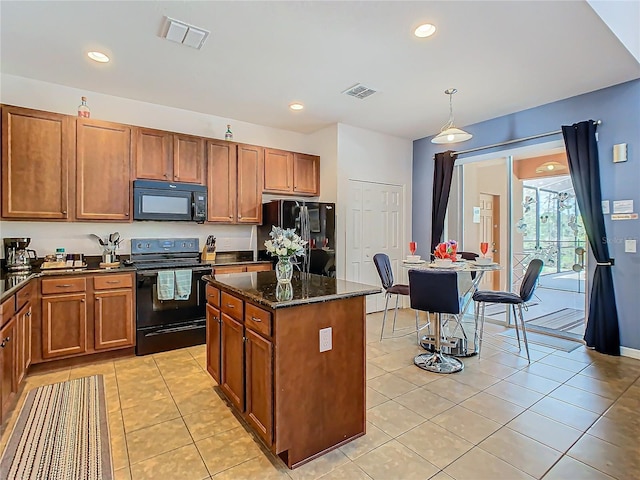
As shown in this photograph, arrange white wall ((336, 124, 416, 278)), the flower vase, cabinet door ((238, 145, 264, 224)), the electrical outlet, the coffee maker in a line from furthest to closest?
white wall ((336, 124, 416, 278)) < cabinet door ((238, 145, 264, 224)) < the coffee maker < the flower vase < the electrical outlet

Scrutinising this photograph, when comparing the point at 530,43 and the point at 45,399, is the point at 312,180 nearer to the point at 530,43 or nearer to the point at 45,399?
the point at 530,43

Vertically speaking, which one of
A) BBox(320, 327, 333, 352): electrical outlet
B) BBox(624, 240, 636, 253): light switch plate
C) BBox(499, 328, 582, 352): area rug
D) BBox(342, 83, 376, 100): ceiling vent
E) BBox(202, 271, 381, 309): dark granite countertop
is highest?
BBox(342, 83, 376, 100): ceiling vent

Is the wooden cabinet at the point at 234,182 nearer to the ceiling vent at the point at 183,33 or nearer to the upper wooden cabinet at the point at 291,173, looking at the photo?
the upper wooden cabinet at the point at 291,173

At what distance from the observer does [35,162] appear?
3271 mm

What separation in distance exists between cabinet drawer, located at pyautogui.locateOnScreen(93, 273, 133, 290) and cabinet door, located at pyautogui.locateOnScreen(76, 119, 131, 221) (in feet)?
2.21

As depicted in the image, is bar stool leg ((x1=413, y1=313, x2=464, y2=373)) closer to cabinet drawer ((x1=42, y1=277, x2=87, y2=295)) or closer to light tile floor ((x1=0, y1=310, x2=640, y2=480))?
light tile floor ((x1=0, y1=310, x2=640, y2=480))

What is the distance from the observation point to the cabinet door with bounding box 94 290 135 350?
3.32 m

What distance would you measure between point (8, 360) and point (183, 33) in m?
2.68

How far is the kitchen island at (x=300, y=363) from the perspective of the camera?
5.98 feet

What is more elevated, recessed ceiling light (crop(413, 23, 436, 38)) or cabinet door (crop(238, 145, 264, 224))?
recessed ceiling light (crop(413, 23, 436, 38))

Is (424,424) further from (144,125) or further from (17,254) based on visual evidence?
(144,125)

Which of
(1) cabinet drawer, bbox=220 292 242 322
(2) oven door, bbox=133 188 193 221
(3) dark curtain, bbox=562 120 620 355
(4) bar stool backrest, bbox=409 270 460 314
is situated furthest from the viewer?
(2) oven door, bbox=133 188 193 221

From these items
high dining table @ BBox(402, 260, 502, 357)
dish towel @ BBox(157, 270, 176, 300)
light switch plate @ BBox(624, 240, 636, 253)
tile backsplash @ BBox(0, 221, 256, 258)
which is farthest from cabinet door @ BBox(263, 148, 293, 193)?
light switch plate @ BBox(624, 240, 636, 253)

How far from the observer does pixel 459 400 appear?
8.57ft
